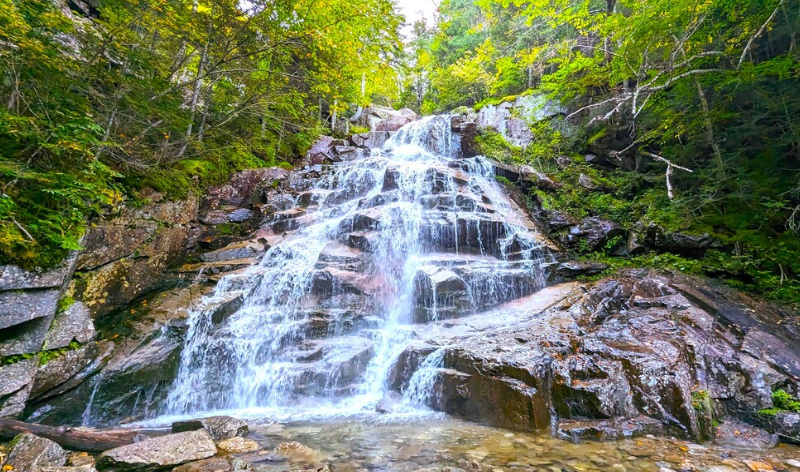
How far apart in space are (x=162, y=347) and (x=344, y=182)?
8.21 metres

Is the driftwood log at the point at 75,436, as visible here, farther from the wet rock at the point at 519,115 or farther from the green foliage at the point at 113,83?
the wet rock at the point at 519,115

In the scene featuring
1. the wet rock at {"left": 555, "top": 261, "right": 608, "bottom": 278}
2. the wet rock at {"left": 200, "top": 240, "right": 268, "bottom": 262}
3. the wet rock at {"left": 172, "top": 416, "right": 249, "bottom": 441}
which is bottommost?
the wet rock at {"left": 172, "top": 416, "right": 249, "bottom": 441}

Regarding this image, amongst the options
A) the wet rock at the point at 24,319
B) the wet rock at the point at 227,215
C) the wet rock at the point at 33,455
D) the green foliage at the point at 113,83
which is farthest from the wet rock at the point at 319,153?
the wet rock at the point at 33,455

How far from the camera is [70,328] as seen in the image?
507cm

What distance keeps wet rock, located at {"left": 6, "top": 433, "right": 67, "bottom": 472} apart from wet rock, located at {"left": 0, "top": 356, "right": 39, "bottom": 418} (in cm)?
168

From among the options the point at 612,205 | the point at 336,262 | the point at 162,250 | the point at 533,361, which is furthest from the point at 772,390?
the point at 162,250

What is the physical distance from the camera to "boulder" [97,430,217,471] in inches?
125

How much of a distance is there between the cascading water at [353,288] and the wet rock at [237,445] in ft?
5.68

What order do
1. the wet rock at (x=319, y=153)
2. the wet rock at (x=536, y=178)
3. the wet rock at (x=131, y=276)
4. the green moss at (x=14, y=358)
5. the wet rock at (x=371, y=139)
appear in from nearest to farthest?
the green moss at (x=14, y=358)
the wet rock at (x=131, y=276)
the wet rock at (x=536, y=178)
the wet rock at (x=319, y=153)
the wet rock at (x=371, y=139)

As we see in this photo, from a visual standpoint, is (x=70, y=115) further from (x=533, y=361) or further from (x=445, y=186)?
(x=445, y=186)

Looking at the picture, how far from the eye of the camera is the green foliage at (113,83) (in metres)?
4.39

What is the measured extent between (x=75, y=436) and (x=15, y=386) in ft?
4.22

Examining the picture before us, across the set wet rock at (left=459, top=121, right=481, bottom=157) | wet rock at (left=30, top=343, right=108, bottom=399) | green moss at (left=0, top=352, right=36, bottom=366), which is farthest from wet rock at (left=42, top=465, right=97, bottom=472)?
wet rock at (left=459, top=121, right=481, bottom=157)

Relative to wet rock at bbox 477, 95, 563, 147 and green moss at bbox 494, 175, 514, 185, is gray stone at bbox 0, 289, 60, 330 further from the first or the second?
wet rock at bbox 477, 95, 563, 147
